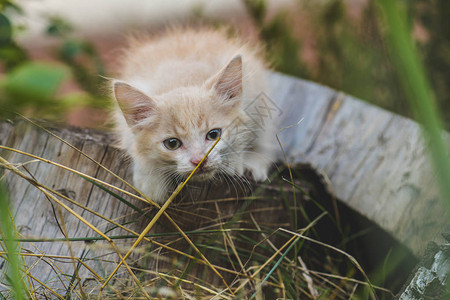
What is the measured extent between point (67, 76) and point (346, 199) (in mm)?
1491

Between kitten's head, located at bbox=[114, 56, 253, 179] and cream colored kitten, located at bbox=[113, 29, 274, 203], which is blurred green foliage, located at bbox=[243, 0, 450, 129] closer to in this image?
cream colored kitten, located at bbox=[113, 29, 274, 203]

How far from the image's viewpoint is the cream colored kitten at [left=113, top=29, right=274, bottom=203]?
4.68ft

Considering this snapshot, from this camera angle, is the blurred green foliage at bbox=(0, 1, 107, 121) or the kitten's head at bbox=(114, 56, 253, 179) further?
the kitten's head at bbox=(114, 56, 253, 179)

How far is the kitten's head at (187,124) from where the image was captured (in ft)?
4.65

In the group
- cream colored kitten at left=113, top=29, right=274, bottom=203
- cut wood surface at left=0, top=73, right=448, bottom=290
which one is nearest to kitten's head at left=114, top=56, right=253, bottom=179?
cream colored kitten at left=113, top=29, right=274, bottom=203

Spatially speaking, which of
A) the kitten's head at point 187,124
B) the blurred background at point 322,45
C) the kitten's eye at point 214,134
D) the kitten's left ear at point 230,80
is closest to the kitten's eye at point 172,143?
the kitten's head at point 187,124

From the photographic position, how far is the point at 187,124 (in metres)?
1.44

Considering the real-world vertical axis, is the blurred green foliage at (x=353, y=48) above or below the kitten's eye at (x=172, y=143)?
above

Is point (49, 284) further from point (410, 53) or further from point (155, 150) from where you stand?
point (410, 53)

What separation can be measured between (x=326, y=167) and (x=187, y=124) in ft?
2.52

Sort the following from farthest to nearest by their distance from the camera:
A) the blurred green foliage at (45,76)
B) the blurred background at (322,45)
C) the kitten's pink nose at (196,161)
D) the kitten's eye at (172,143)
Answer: the blurred background at (322,45)
the kitten's eye at (172,143)
the kitten's pink nose at (196,161)
the blurred green foliage at (45,76)

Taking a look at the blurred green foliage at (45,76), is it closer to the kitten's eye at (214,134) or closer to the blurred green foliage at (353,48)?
the kitten's eye at (214,134)

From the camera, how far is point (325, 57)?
118 inches

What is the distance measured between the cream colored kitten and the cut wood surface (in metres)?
0.10
